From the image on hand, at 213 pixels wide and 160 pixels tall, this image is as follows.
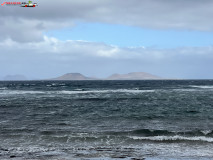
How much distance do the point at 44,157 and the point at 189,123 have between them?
60.3 feet

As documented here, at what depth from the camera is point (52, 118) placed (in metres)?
33.5

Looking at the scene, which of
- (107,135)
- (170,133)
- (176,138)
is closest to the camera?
(176,138)

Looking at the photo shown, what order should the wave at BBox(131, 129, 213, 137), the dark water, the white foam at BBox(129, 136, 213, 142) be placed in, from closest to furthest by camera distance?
the dark water, the white foam at BBox(129, 136, 213, 142), the wave at BBox(131, 129, 213, 137)

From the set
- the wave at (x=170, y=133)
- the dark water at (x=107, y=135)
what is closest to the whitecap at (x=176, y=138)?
the dark water at (x=107, y=135)

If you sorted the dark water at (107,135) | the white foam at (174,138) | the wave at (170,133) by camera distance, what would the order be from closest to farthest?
the dark water at (107,135) → the white foam at (174,138) → the wave at (170,133)

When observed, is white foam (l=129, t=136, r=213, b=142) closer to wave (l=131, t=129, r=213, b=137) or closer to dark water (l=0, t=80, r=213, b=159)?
dark water (l=0, t=80, r=213, b=159)

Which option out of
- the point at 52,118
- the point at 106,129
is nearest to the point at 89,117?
the point at 52,118

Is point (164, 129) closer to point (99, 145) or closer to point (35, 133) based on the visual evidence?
point (99, 145)

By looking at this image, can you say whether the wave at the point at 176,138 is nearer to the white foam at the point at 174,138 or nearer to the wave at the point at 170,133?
the white foam at the point at 174,138

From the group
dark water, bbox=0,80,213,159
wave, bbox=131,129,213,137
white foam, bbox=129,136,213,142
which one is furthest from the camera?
wave, bbox=131,129,213,137

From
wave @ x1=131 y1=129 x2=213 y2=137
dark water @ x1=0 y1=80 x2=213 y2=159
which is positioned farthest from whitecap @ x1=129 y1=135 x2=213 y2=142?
wave @ x1=131 y1=129 x2=213 y2=137

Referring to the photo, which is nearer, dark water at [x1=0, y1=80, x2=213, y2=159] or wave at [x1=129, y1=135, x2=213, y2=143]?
dark water at [x1=0, y1=80, x2=213, y2=159]

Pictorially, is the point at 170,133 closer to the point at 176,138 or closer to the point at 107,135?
the point at 176,138

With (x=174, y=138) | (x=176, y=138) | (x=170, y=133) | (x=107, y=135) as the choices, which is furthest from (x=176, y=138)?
(x=107, y=135)
